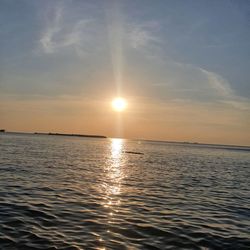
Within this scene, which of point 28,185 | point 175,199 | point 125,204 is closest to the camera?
point 125,204

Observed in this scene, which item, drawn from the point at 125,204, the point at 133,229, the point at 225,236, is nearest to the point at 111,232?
the point at 133,229

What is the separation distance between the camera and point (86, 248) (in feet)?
42.5

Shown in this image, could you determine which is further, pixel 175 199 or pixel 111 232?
pixel 175 199

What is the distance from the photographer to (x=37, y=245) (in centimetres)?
1288

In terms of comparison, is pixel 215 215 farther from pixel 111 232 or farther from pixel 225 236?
pixel 111 232

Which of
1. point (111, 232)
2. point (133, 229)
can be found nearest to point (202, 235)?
point (133, 229)

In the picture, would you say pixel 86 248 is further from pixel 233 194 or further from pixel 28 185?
pixel 233 194

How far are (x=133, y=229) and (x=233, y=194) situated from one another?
1703 cm

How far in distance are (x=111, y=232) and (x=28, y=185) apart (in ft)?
44.9

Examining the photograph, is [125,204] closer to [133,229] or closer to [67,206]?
[67,206]

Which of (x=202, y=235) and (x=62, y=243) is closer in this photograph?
(x=62, y=243)

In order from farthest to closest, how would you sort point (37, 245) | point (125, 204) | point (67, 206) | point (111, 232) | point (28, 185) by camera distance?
point (28, 185)
point (125, 204)
point (67, 206)
point (111, 232)
point (37, 245)

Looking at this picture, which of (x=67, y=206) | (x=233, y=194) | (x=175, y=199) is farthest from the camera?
(x=233, y=194)

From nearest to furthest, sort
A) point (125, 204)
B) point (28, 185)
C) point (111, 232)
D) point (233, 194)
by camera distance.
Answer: point (111, 232) → point (125, 204) → point (28, 185) → point (233, 194)
